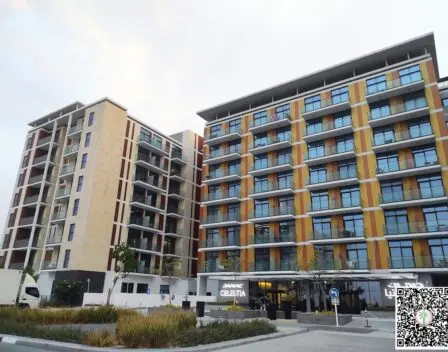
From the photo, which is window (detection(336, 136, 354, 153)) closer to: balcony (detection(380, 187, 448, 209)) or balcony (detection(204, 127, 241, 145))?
balcony (detection(380, 187, 448, 209))

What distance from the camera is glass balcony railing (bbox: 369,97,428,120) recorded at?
1333 inches

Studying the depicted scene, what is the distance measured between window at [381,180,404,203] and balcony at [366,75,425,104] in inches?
360

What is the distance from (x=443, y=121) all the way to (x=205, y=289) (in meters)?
32.1

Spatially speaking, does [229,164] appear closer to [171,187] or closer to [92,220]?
[171,187]

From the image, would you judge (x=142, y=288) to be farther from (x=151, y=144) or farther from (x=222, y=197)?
(x=151, y=144)

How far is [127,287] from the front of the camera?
42.1 m

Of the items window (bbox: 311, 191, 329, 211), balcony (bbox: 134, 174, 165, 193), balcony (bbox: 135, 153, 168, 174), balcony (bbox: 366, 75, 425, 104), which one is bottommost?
window (bbox: 311, 191, 329, 211)

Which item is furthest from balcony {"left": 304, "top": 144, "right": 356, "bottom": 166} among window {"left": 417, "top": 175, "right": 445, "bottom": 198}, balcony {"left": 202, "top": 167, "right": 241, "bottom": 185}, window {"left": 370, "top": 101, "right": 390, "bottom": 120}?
balcony {"left": 202, "top": 167, "right": 241, "bottom": 185}

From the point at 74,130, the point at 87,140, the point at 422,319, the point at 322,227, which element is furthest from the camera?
the point at 74,130

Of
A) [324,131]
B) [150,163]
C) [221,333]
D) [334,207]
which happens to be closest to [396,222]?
[334,207]

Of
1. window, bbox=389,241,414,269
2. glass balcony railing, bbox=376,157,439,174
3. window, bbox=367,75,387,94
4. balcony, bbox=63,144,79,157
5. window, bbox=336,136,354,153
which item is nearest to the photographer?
window, bbox=389,241,414,269

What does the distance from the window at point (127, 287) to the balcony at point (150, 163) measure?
1574 centimetres

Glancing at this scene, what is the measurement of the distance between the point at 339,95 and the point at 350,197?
1198 cm

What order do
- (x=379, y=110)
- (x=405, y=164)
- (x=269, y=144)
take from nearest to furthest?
(x=405, y=164)
(x=379, y=110)
(x=269, y=144)
